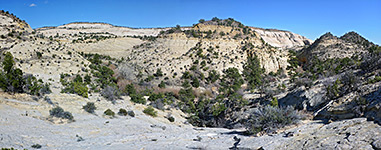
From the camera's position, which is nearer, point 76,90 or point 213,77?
point 76,90

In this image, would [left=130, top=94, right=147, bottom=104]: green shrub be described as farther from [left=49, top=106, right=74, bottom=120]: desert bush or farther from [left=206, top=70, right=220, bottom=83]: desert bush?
[left=206, top=70, right=220, bottom=83]: desert bush

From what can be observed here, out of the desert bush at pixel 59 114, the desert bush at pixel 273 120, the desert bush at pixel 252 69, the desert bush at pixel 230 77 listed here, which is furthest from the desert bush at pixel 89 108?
the desert bush at pixel 252 69

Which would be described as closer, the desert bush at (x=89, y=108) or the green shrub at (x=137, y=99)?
the desert bush at (x=89, y=108)

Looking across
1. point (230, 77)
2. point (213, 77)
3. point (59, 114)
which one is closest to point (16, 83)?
point (59, 114)

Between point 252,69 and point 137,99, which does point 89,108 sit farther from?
point 252,69

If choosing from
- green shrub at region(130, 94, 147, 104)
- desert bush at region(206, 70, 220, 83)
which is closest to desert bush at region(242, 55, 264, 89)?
desert bush at region(206, 70, 220, 83)

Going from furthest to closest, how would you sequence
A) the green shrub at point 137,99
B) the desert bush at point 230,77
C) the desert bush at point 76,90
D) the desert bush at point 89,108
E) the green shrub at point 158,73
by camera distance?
the green shrub at point 158,73 → the desert bush at point 230,77 → the green shrub at point 137,99 → the desert bush at point 76,90 → the desert bush at point 89,108

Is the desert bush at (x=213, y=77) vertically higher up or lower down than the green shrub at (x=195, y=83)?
higher up

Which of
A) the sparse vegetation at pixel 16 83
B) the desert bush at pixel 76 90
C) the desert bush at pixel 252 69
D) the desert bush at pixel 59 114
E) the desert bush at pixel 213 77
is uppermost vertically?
the desert bush at pixel 252 69

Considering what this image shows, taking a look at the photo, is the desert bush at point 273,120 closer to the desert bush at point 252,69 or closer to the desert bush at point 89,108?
the desert bush at point 89,108

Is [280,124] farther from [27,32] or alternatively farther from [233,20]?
[233,20]

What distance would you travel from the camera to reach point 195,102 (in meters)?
31.0

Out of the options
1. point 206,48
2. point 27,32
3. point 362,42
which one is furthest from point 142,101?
point 362,42

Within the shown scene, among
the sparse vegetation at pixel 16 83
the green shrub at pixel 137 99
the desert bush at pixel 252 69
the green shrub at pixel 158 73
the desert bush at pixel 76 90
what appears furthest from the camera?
the green shrub at pixel 158 73
